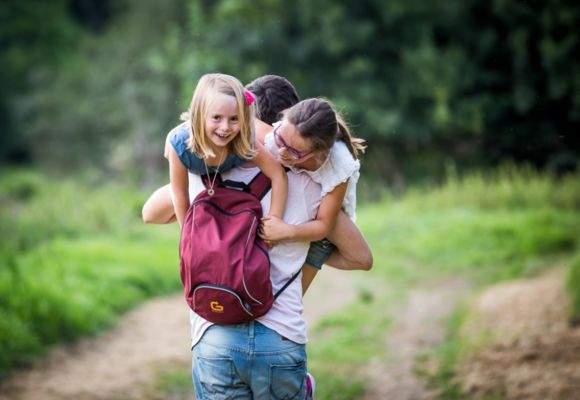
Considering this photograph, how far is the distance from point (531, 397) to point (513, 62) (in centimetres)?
1711

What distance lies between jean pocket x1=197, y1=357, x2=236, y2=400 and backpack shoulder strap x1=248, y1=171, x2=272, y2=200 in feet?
1.68

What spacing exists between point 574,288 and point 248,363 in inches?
214

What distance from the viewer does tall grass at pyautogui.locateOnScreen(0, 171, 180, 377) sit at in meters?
7.05

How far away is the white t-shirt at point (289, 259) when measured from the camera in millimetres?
2297

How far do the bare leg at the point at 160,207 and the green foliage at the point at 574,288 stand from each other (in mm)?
4964

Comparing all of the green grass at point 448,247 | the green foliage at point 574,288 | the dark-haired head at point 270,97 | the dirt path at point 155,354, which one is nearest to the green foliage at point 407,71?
the green grass at point 448,247

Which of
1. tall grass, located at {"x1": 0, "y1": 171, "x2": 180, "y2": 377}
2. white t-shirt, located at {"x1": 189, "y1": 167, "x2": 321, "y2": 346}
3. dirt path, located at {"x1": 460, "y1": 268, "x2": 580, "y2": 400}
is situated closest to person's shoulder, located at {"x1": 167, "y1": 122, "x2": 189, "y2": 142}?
white t-shirt, located at {"x1": 189, "y1": 167, "x2": 321, "y2": 346}

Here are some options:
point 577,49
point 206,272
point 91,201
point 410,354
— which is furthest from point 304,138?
point 577,49

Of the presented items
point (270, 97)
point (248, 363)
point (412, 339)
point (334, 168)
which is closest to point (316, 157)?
point (334, 168)

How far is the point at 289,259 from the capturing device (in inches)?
94.1

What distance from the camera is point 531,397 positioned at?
5.04 metres

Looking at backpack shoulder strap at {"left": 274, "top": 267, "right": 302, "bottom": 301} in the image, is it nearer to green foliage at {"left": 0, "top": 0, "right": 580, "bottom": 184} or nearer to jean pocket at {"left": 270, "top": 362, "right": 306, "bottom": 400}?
jean pocket at {"left": 270, "top": 362, "right": 306, "bottom": 400}

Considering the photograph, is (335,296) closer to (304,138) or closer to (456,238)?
(456,238)

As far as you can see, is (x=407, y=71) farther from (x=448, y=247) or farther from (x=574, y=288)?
(x=574, y=288)
